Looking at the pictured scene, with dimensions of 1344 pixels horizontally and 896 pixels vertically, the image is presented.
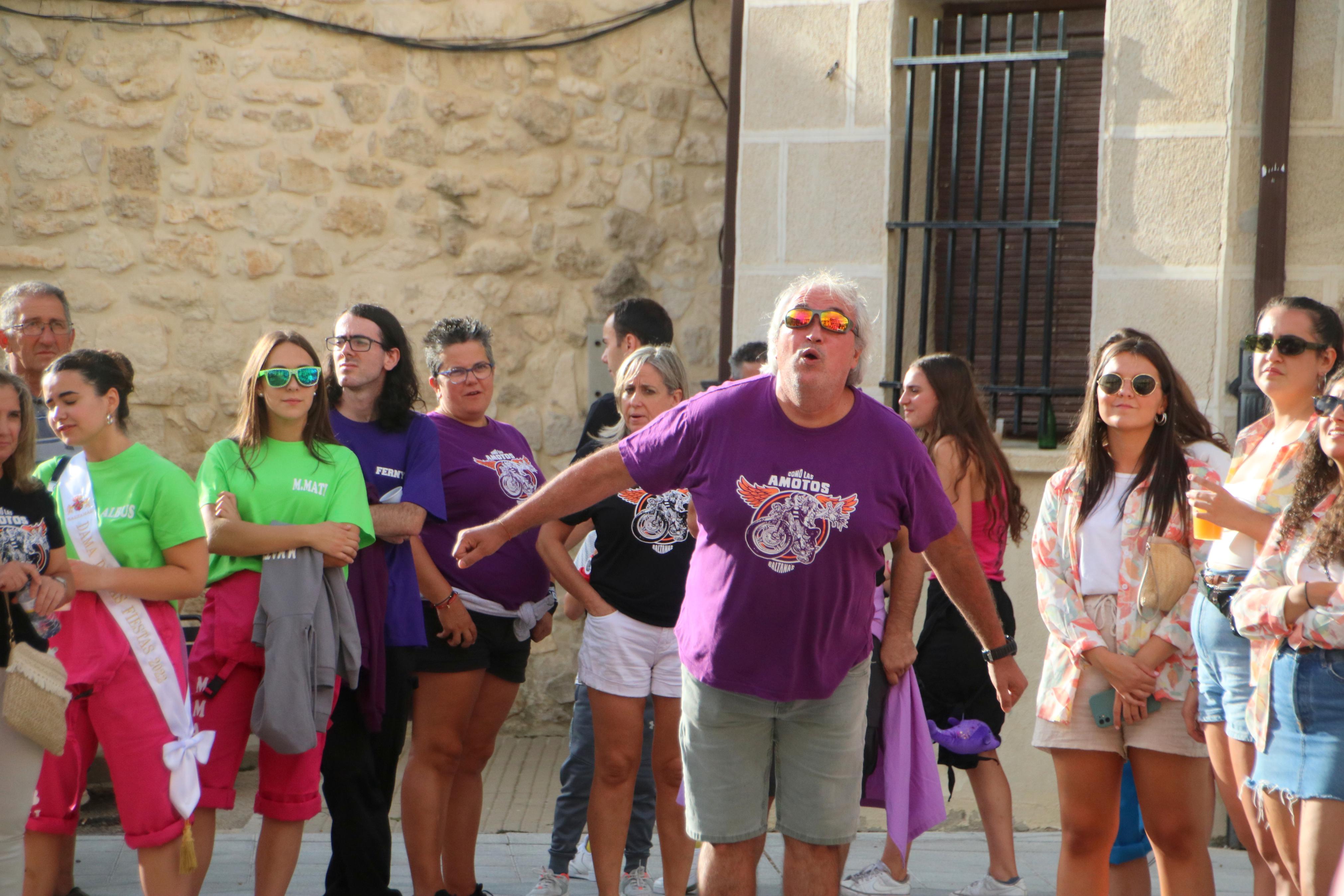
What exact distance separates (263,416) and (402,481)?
0.46 metres

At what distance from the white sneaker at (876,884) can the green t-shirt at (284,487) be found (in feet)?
6.74

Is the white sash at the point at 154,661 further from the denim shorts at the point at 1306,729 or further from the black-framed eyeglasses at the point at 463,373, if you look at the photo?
the denim shorts at the point at 1306,729

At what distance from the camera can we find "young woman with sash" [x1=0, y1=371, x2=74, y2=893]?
10.4 feet

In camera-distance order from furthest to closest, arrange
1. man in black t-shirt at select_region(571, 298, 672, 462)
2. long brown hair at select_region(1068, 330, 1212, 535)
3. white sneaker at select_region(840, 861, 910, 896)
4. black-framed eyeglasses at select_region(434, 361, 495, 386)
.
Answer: man in black t-shirt at select_region(571, 298, 672, 462)
white sneaker at select_region(840, 861, 910, 896)
black-framed eyeglasses at select_region(434, 361, 495, 386)
long brown hair at select_region(1068, 330, 1212, 535)

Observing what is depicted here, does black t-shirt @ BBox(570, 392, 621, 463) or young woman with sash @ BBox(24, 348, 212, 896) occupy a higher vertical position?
black t-shirt @ BBox(570, 392, 621, 463)

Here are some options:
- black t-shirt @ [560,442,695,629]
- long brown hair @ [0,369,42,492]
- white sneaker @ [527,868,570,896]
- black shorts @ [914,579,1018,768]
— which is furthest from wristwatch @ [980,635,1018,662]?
long brown hair @ [0,369,42,492]

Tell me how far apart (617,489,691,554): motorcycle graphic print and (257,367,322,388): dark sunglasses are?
1.00 meters

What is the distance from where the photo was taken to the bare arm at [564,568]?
4.07 meters

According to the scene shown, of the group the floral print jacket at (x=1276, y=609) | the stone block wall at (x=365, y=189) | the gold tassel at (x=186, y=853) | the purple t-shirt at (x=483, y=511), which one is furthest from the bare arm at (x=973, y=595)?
the stone block wall at (x=365, y=189)

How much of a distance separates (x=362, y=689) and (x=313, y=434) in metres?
0.76

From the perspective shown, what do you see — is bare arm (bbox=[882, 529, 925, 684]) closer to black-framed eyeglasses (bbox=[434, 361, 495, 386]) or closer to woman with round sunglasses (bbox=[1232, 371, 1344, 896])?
woman with round sunglasses (bbox=[1232, 371, 1344, 896])

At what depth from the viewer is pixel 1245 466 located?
346cm

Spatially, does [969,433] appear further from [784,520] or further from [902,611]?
[784,520]

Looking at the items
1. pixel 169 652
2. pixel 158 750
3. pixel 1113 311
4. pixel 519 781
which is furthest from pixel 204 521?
pixel 1113 311
